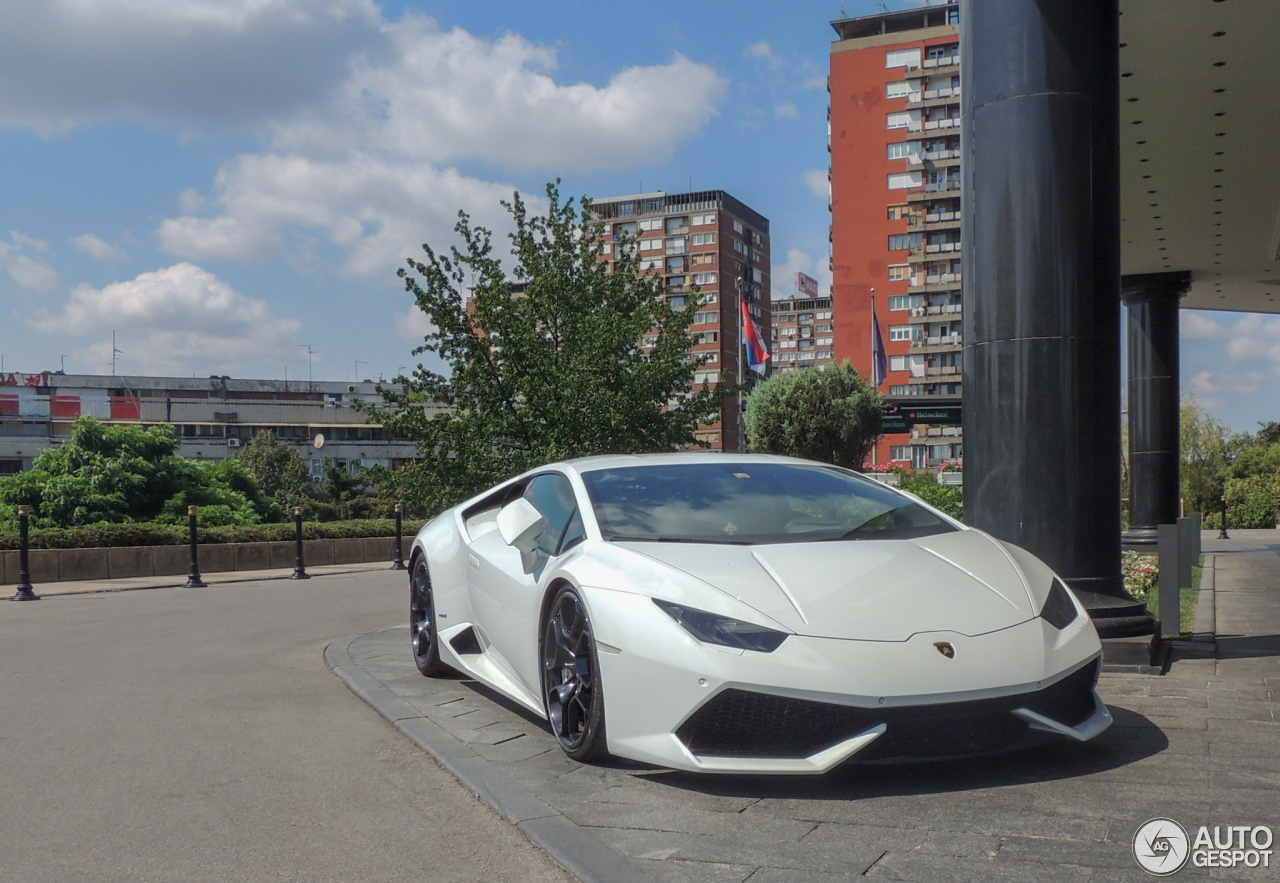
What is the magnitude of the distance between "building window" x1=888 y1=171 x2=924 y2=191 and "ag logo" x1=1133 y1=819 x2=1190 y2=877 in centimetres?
8523

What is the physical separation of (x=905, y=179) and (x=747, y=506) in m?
84.1

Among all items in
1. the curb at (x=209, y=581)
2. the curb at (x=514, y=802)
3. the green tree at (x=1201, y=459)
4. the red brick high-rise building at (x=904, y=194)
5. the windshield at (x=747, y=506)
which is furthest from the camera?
the red brick high-rise building at (x=904, y=194)

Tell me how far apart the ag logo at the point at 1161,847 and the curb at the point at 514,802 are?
4.34 ft

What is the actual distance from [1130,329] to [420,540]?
20.7m

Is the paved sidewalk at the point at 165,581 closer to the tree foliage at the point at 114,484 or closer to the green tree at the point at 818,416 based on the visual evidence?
the tree foliage at the point at 114,484

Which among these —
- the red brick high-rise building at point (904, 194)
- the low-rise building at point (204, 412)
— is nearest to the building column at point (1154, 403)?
the red brick high-rise building at point (904, 194)

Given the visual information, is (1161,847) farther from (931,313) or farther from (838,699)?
(931,313)

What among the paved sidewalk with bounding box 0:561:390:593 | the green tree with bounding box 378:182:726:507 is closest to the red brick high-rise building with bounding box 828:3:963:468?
the paved sidewalk with bounding box 0:561:390:593

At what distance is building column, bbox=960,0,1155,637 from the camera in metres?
6.67

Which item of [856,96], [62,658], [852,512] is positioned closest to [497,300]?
[62,658]

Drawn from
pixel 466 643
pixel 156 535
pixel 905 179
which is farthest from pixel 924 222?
pixel 466 643

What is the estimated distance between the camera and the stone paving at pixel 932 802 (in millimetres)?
3170

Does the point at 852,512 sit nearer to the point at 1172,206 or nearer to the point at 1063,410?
the point at 1063,410

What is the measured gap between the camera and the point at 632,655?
4.05 m
